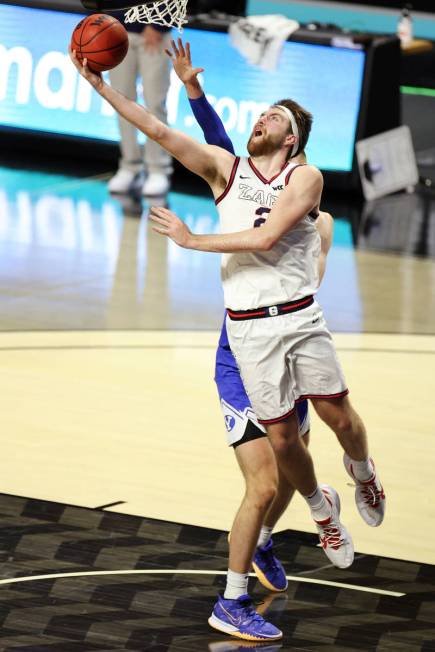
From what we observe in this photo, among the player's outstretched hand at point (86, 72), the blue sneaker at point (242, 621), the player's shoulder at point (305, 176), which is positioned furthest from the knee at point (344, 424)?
the player's outstretched hand at point (86, 72)

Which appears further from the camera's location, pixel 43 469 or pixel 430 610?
pixel 43 469

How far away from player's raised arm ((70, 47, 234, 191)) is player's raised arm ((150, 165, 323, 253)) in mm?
253

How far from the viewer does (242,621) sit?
17.9 ft

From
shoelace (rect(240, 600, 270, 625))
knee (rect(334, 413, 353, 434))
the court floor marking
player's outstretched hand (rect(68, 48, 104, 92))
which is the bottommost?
the court floor marking

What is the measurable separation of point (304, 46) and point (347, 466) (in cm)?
917

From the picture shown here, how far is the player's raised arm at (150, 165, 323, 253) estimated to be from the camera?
212 inches

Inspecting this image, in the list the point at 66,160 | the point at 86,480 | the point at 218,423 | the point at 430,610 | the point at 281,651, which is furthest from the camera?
the point at 66,160

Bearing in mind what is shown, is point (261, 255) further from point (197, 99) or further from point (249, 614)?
point (249, 614)

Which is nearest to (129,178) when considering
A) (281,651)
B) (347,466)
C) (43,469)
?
(43,469)

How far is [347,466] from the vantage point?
6.17 meters

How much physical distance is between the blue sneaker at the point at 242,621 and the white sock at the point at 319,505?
19.9 inches

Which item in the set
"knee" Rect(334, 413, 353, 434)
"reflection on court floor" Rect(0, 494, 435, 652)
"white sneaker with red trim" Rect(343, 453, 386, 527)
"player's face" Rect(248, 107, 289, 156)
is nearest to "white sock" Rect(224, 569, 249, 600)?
"reflection on court floor" Rect(0, 494, 435, 652)

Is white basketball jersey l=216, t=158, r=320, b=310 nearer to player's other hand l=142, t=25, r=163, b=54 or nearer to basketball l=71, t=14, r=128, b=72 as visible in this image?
basketball l=71, t=14, r=128, b=72

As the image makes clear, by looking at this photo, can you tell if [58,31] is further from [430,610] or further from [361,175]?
[430,610]
